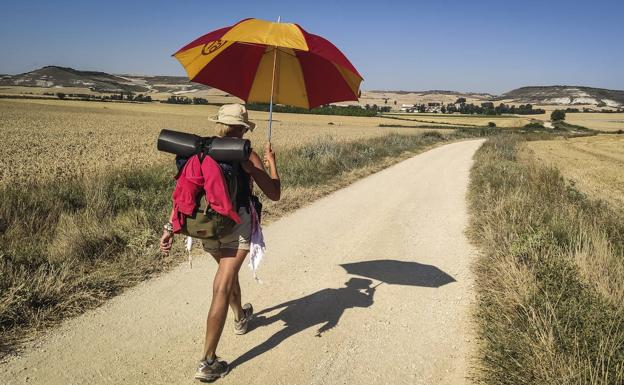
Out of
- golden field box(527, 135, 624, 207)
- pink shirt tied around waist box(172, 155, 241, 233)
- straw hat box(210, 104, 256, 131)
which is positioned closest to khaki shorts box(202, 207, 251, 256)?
pink shirt tied around waist box(172, 155, 241, 233)

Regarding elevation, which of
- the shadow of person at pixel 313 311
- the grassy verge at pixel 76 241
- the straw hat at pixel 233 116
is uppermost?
the straw hat at pixel 233 116

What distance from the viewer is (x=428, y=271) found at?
5.71 m

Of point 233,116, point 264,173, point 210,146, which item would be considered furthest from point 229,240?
point 233,116

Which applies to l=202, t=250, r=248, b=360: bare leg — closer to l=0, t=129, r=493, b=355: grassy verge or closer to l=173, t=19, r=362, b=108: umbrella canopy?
l=0, t=129, r=493, b=355: grassy verge

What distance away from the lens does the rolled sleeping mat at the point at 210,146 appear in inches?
110

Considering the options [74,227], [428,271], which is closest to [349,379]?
[428,271]

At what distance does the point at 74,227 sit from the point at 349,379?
13.9ft

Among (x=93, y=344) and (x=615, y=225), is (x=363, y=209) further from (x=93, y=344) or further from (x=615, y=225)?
(x=93, y=344)

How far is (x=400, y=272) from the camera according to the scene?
5.65m

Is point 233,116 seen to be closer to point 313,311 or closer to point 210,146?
point 210,146

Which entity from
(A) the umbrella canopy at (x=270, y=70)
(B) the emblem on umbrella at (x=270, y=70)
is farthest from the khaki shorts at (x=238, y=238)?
(A) the umbrella canopy at (x=270, y=70)

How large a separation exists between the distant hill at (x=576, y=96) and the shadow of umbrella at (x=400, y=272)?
187 meters

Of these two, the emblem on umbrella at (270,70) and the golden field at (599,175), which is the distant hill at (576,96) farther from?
the emblem on umbrella at (270,70)

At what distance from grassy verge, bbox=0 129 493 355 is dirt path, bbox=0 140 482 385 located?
28 centimetres
